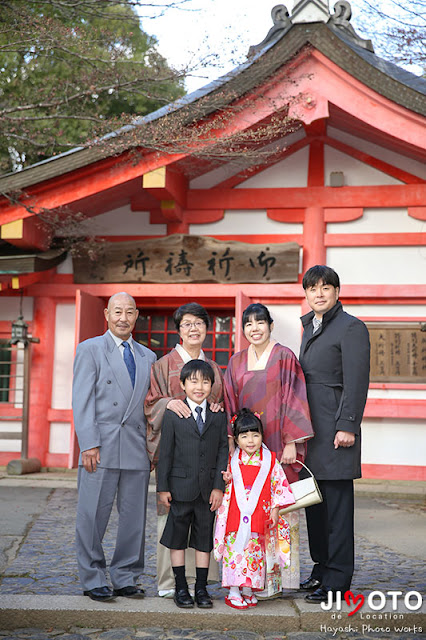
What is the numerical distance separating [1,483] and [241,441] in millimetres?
4942

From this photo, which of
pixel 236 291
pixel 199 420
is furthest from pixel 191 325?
pixel 236 291

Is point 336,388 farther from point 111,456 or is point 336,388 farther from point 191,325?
point 111,456

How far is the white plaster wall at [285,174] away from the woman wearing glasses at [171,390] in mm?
4923

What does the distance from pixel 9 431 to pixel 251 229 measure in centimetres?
404

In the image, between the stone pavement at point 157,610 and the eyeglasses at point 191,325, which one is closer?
the stone pavement at point 157,610

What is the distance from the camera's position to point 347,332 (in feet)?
12.5

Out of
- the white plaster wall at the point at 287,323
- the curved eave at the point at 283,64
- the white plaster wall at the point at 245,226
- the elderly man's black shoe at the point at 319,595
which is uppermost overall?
the curved eave at the point at 283,64

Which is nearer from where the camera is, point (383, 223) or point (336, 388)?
point (336, 388)

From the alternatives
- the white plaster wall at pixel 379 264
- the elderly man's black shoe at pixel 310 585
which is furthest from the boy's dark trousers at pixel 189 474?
the white plaster wall at pixel 379 264

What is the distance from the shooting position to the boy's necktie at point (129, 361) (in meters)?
3.88

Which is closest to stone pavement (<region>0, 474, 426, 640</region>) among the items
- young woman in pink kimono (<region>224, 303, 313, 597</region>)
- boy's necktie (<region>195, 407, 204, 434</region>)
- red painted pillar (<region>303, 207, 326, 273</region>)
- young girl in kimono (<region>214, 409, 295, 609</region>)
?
young girl in kimono (<region>214, 409, 295, 609</region>)

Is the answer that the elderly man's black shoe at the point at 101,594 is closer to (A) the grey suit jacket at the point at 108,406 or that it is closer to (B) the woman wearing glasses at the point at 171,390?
(B) the woman wearing glasses at the point at 171,390

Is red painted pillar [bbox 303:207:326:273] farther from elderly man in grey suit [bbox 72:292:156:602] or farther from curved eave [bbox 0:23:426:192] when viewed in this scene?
elderly man in grey suit [bbox 72:292:156:602]

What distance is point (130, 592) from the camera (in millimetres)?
3629
